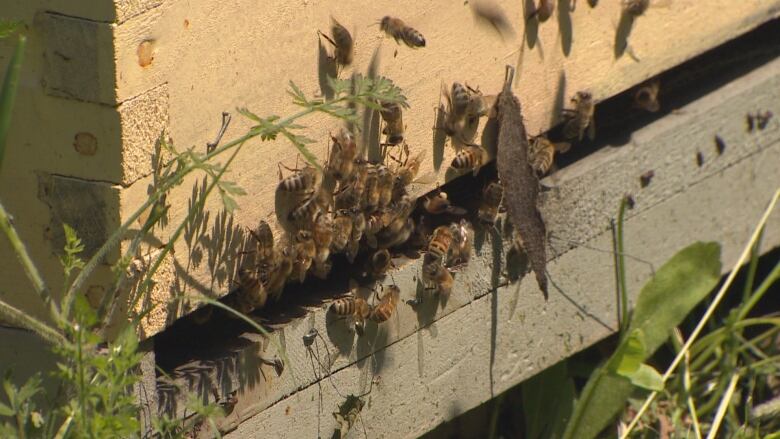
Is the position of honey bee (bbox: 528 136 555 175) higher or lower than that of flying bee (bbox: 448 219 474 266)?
higher

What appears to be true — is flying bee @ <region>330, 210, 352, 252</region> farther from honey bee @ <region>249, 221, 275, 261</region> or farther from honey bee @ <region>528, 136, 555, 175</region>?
honey bee @ <region>528, 136, 555, 175</region>

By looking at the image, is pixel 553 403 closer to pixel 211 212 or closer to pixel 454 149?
pixel 454 149

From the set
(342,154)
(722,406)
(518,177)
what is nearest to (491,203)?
(518,177)

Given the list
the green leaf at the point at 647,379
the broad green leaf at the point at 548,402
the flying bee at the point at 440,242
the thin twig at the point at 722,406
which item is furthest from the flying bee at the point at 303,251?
the thin twig at the point at 722,406

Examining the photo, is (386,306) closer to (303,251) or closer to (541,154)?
(303,251)

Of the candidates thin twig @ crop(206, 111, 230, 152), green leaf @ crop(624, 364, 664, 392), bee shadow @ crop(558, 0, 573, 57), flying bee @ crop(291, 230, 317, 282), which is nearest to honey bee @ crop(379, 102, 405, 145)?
flying bee @ crop(291, 230, 317, 282)

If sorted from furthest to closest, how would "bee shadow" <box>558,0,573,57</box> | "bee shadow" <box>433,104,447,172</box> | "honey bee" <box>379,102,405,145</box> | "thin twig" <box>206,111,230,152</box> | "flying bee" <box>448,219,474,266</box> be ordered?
"bee shadow" <box>558,0,573,57</box> < "flying bee" <box>448,219,474,266</box> < "bee shadow" <box>433,104,447,172</box> < "honey bee" <box>379,102,405,145</box> < "thin twig" <box>206,111,230,152</box>

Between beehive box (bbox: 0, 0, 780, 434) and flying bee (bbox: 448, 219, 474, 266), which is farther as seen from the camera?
flying bee (bbox: 448, 219, 474, 266)
